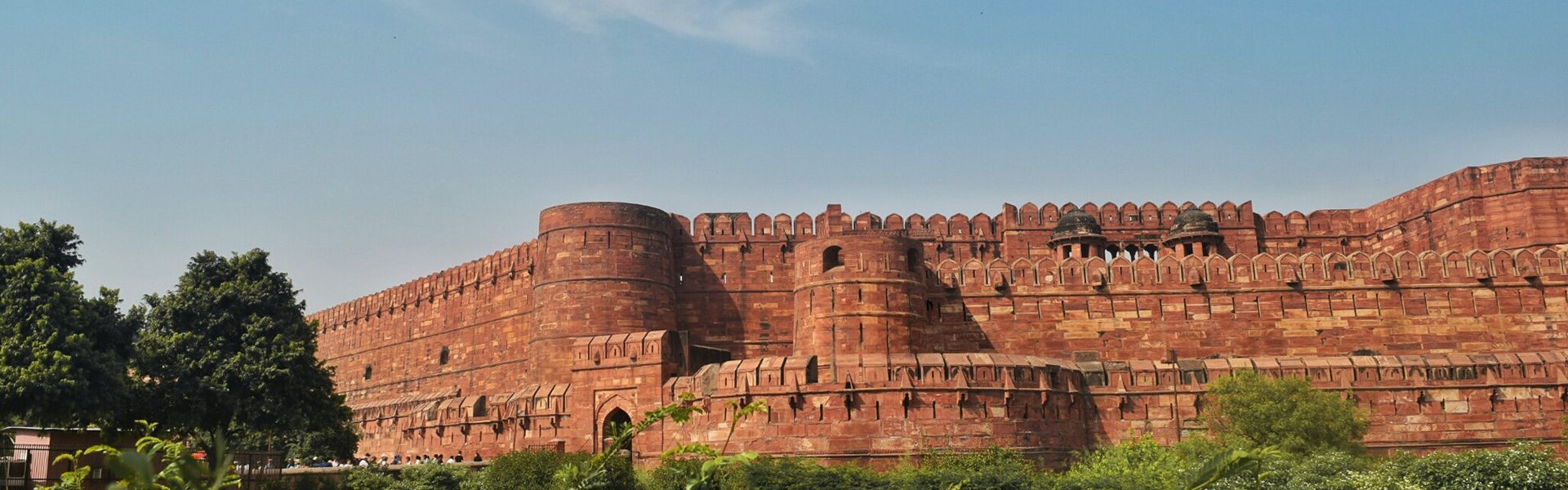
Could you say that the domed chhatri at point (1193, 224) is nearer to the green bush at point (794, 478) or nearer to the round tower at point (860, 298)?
the round tower at point (860, 298)

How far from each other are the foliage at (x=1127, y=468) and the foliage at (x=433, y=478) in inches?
421

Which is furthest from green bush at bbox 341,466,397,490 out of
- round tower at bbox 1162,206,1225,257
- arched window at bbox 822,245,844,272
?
round tower at bbox 1162,206,1225,257

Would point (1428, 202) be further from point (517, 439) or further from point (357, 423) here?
point (357, 423)

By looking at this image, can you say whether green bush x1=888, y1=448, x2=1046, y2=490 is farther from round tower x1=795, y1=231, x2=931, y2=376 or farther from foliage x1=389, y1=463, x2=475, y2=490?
foliage x1=389, y1=463, x2=475, y2=490

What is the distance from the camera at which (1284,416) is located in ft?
79.2

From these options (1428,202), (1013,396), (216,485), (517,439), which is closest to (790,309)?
(517,439)

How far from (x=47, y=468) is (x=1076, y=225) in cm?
2479

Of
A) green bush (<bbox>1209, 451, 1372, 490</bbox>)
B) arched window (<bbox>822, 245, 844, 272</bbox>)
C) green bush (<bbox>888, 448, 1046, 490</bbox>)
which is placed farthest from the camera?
arched window (<bbox>822, 245, 844, 272</bbox>)

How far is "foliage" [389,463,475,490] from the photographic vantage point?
22.5m

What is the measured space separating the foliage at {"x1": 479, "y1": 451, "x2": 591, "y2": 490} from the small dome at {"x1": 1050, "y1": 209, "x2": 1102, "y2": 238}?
17488 mm

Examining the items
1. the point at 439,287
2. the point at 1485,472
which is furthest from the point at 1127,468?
the point at 439,287

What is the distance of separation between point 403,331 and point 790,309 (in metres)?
15.7

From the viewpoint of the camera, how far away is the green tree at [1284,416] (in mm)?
23797

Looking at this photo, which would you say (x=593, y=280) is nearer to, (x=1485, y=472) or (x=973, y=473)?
(x=973, y=473)
